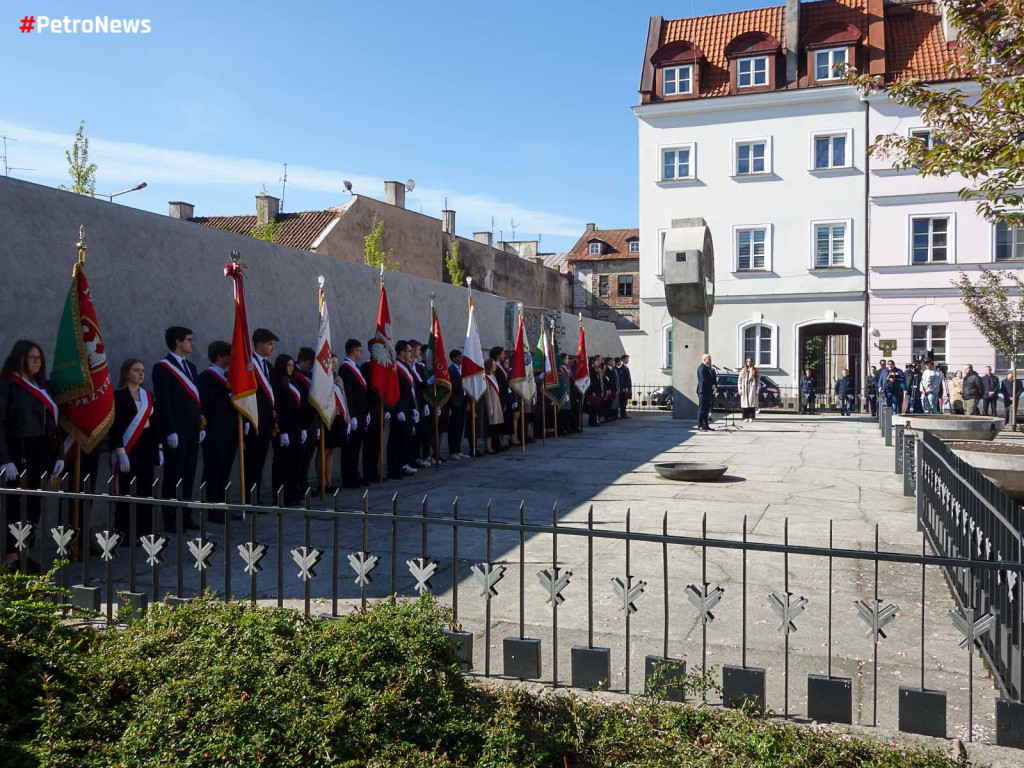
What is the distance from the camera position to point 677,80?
35000 mm

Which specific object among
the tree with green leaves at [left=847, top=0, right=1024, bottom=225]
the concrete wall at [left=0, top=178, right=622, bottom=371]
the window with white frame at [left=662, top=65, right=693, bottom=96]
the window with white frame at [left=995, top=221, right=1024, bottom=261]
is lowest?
the concrete wall at [left=0, top=178, right=622, bottom=371]

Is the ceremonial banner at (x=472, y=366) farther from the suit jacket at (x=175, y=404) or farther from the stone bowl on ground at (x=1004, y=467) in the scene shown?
the stone bowl on ground at (x=1004, y=467)

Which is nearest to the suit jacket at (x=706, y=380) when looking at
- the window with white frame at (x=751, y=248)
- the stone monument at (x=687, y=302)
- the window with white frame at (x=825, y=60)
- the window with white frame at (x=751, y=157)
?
the stone monument at (x=687, y=302)

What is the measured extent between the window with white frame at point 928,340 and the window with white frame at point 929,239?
7.66ft

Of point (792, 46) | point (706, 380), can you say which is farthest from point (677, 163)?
point (706, 380)

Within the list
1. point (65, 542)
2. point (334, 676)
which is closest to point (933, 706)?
point (334, 676)

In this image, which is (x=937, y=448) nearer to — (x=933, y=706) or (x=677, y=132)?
(x=933, y=706)

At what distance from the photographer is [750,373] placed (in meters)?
23.1

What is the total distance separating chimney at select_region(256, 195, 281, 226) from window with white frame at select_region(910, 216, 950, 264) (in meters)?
28.1

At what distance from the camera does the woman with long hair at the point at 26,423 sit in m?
6.55

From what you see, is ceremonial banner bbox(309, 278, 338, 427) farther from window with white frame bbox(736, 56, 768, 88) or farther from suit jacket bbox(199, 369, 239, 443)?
window with white frame bbox(736, 56, 768, 88)

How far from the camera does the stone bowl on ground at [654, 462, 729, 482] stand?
11.3 metres

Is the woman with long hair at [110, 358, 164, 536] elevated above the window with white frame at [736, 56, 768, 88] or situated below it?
below

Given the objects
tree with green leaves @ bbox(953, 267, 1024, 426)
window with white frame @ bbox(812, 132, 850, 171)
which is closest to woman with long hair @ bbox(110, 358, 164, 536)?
tree with green leaves @ bbox(953, 267, 1024, 426)
